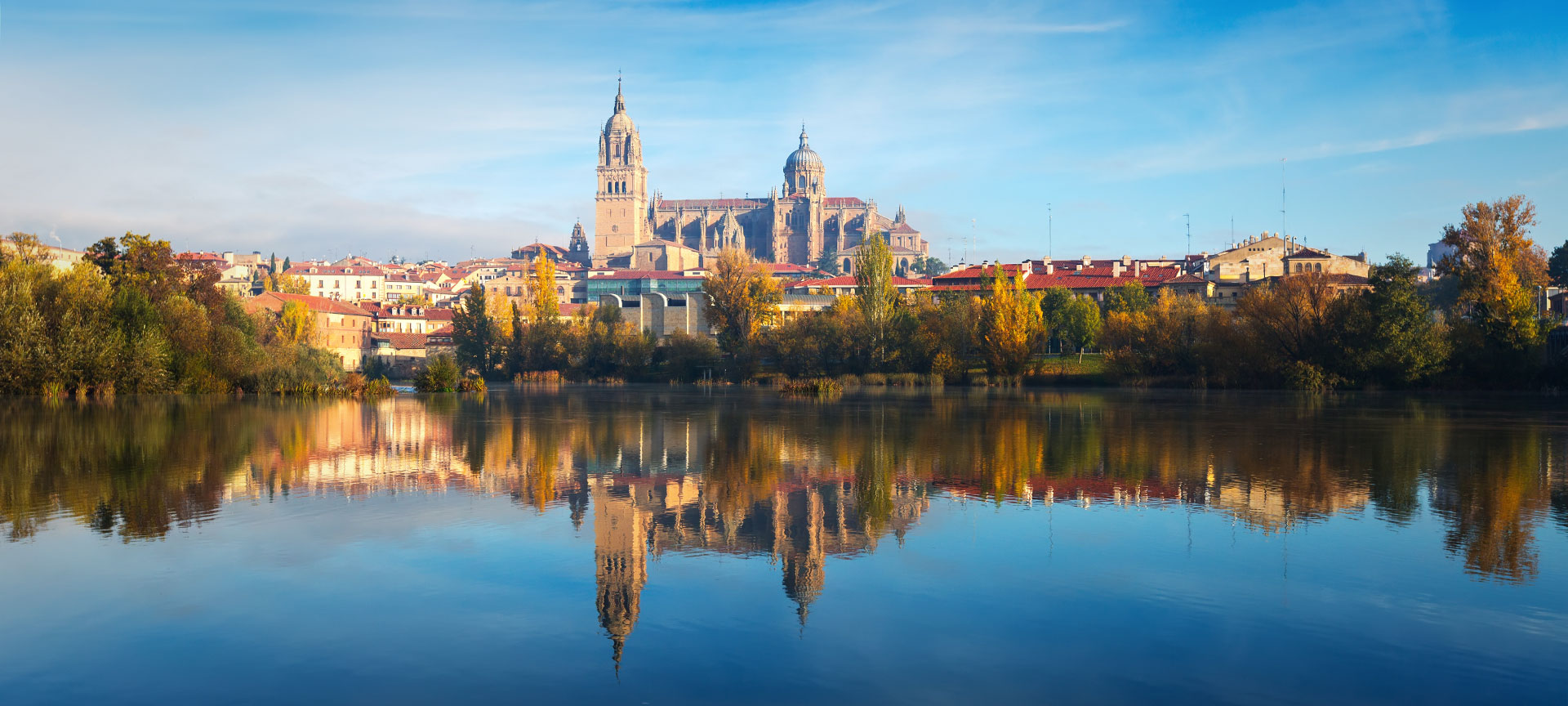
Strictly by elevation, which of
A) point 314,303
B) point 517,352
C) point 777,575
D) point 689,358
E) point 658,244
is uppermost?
point 658,244

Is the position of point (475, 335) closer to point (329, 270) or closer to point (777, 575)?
point (777, 575)

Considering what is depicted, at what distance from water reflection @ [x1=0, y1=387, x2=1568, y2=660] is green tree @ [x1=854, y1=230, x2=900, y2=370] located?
102 feet

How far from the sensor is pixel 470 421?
2700 cm

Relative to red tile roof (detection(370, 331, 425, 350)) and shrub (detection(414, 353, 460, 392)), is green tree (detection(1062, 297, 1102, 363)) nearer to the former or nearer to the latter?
shrub (detection(414, 353, 460, 392))

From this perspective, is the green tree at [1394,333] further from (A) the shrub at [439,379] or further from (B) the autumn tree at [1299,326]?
(A) the shrub at [439,379]

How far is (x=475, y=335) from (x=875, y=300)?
102 ft

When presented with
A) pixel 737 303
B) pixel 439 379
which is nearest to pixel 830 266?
pixel 737 303

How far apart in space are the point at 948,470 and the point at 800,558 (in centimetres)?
704

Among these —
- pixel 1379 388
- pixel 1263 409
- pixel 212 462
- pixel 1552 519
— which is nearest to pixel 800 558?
pixel 1552 519

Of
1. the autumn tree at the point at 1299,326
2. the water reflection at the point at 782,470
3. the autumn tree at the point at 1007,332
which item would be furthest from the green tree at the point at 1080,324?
the water reflection at the point at 782,470

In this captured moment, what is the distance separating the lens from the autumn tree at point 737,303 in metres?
65.2

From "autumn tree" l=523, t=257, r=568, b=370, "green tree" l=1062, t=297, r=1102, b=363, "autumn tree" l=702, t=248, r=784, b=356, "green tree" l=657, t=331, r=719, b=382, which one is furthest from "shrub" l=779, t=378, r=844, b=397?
"green tree" l=1062, t=297, r=1102, b=363

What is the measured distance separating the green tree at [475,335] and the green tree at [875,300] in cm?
2763

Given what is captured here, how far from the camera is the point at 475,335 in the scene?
77.1 metres
